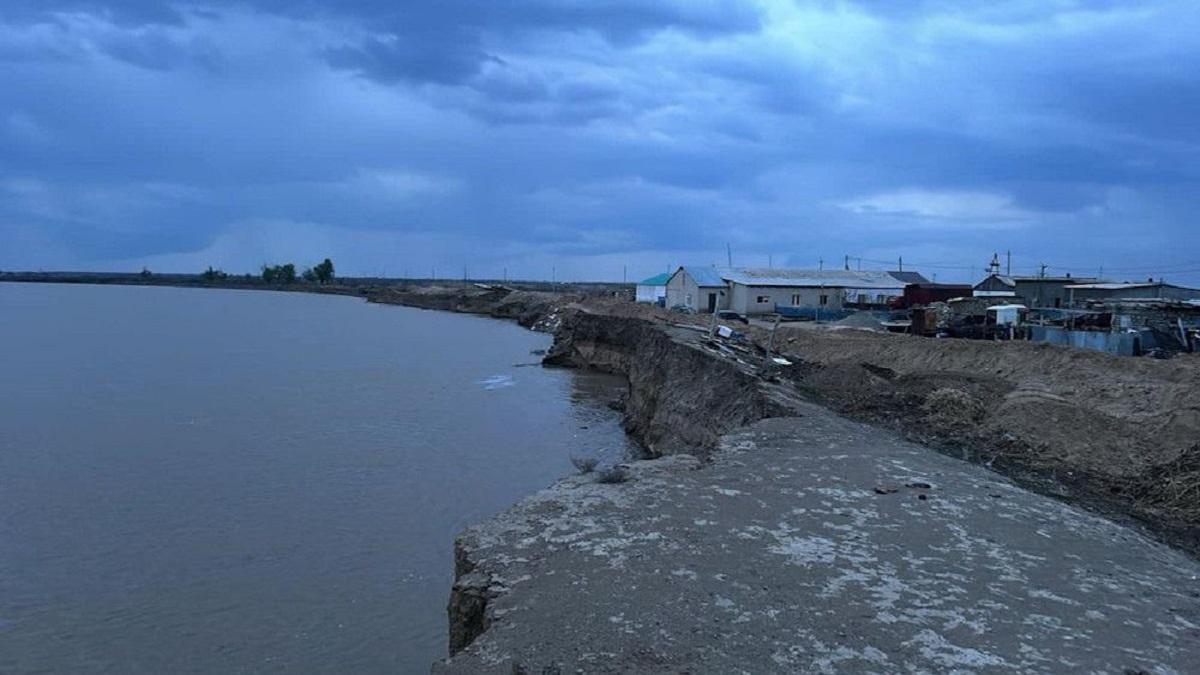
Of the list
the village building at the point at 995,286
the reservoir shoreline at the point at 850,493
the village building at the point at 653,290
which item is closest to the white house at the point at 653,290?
the village building at the point at 653,290

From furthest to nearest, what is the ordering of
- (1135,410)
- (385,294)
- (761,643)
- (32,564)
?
(385,294), (1135,410), (32,564), (761,643)

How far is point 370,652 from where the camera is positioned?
9305 mm

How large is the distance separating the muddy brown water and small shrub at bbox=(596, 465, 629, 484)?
273 centimetres

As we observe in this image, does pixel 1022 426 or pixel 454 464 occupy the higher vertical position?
pixel 1022 426

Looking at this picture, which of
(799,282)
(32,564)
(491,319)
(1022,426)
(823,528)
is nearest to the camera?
(823,528)

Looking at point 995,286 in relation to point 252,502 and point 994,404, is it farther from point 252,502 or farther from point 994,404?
point 252,502

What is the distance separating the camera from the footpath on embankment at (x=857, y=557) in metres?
5.01

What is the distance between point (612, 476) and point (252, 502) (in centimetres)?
937

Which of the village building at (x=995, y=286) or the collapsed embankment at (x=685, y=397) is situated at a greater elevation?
the village building at (x=995, y=286)

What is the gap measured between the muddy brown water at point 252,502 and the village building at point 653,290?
128 feet

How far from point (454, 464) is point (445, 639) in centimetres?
965

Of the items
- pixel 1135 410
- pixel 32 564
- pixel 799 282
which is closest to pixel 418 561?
pixel 32 564

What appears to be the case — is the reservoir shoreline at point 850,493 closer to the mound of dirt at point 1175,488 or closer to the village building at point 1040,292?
the mound of dirt at point 1175,488

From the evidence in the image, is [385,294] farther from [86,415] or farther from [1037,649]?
[1037,649]
